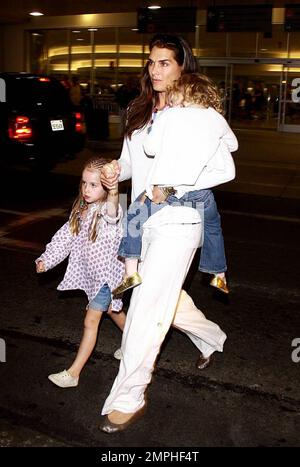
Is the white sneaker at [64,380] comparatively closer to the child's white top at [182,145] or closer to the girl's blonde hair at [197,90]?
the child's white top at [182,145]

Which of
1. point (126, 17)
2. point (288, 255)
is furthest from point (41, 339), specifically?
point (126, 17)

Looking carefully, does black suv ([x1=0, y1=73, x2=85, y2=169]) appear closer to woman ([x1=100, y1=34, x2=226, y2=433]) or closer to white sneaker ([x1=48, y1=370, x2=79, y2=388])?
white sneaker ([x1=48, y1=370, x2=79, y2=388])

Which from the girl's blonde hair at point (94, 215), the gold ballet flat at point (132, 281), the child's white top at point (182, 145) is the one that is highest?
the child's white top at point (182, 145)

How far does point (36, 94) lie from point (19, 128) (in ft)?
3.88

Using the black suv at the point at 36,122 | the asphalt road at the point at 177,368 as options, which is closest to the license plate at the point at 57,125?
the black suv at the point at 36,122

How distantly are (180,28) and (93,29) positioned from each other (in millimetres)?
6529

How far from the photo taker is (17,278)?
6.08 m

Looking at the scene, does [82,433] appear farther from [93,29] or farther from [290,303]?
[93,29]

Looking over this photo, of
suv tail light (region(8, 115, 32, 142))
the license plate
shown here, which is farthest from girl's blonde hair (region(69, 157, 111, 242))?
the license plate

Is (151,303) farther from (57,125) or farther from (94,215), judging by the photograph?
(57,125)

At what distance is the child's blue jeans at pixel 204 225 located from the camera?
10.6 ft

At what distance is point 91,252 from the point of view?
12.2 ft

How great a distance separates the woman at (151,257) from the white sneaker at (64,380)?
1.68 feet

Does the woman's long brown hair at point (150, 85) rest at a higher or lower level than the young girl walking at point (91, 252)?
higher
